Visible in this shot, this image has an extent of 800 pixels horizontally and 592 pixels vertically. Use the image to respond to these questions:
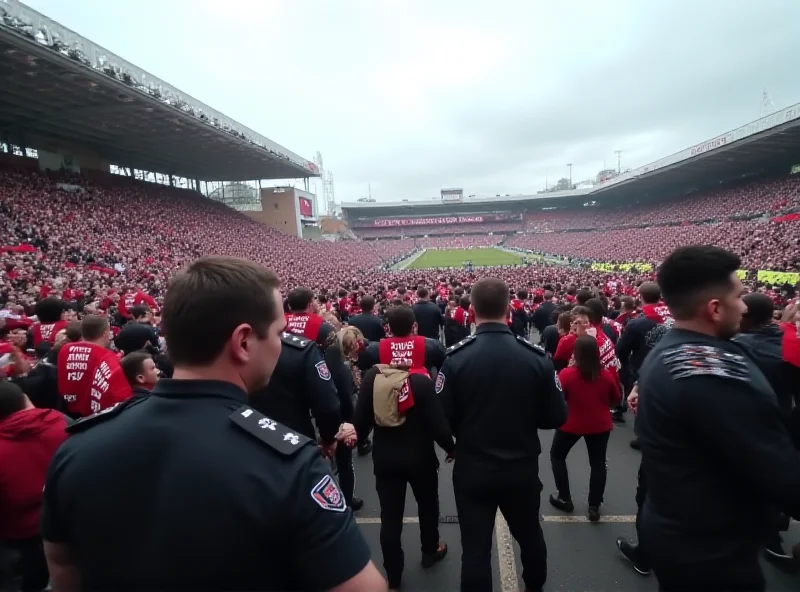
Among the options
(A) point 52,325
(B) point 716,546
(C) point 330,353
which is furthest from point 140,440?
(A) point 52,325

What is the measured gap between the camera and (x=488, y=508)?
2.76 m

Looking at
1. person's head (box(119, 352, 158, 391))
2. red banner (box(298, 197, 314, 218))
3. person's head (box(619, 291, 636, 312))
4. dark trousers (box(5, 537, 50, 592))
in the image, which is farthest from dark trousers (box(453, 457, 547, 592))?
red banner (box(298, 197, 314, 218))

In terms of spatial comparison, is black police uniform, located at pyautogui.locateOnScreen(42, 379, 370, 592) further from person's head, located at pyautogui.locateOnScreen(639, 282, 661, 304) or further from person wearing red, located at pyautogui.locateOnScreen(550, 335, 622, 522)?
person's head, located at pyautogui.locateOnScreen(639, 282, 661, 304)

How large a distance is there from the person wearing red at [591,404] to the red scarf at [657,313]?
5.86 ft

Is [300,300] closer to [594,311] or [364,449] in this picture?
[364,449]

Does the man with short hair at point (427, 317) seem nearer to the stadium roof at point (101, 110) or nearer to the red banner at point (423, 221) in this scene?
the stadium roof at point (101, 110)

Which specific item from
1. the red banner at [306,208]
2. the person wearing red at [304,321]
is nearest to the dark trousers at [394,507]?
the person wearing red at [304,321]

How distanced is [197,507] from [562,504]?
4.07 m

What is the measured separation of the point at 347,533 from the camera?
1.10 meters

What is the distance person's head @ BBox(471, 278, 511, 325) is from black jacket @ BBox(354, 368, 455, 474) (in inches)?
25.3

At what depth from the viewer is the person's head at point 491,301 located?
9.12ft

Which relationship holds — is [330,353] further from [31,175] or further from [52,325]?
[31,175]

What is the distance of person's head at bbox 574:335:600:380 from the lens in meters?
3.83

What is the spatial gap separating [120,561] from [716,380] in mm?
2017
